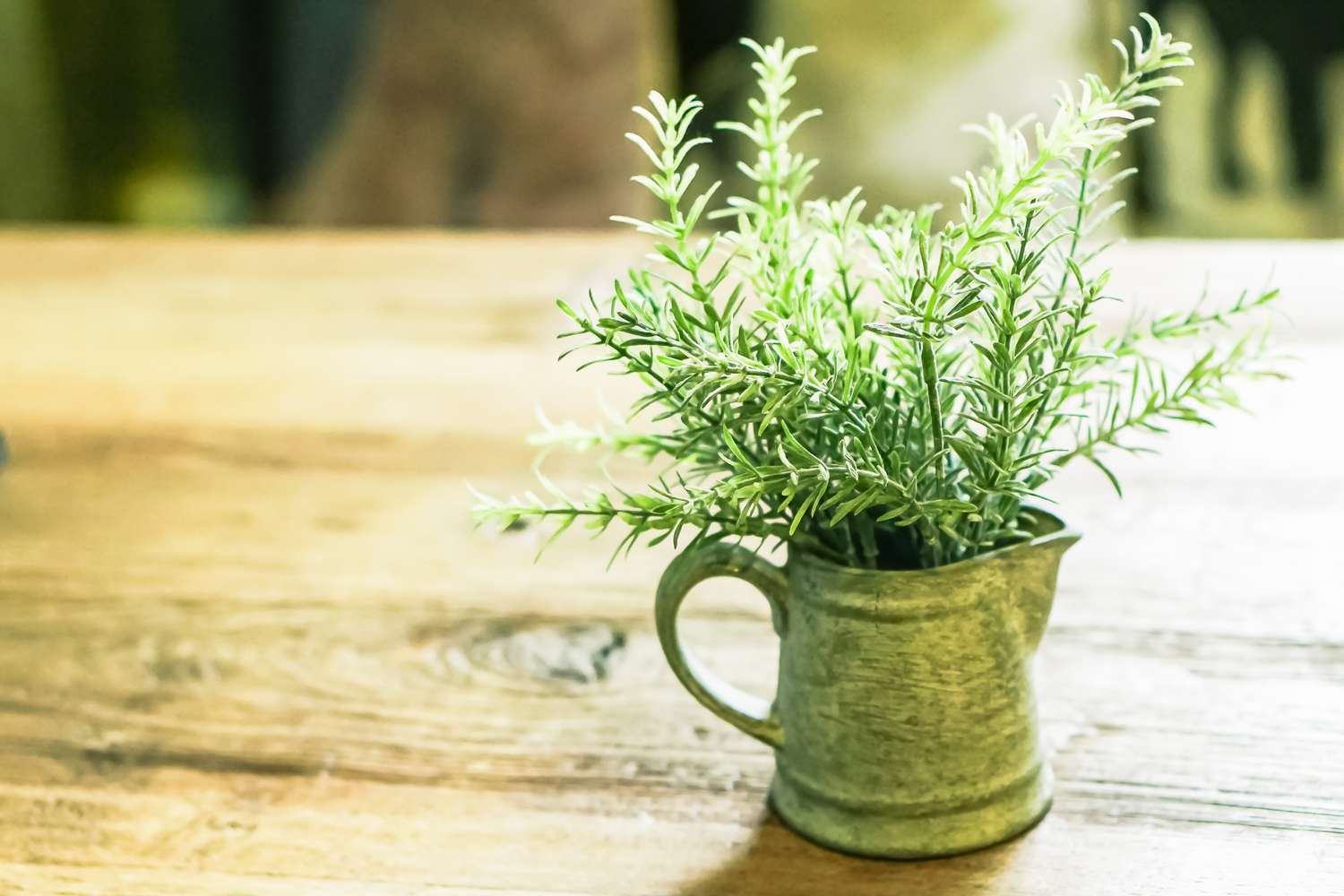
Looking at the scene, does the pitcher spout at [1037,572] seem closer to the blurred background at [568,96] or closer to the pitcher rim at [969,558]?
the pitcher rim at [969,558]

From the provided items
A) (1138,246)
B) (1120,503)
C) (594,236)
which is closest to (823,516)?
(1120,503)

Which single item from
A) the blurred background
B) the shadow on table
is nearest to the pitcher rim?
the shadow on table

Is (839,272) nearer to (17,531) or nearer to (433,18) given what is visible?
(17,531)

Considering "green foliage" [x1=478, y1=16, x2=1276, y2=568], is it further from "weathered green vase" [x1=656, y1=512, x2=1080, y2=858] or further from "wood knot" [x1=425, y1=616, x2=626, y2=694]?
"wood knot" [x1=425, y1=616, x2=626, y2=694]

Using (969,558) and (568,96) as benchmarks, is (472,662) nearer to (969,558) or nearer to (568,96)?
(969,558)

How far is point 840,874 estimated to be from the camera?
54 centimetres

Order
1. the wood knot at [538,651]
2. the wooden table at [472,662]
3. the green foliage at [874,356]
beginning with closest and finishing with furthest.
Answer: the green foliage at [874,356] → the wooden table at [472,662] → the wood knot at [538,651]

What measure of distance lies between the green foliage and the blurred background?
1603mm

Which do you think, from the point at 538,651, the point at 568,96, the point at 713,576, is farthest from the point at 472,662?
the point at 568,96

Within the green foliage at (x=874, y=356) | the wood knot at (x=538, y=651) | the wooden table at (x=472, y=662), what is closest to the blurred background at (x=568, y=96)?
the wooden table at (x=472, y=662)

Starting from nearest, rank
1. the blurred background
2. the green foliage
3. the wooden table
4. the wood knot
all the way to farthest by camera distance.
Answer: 1. the green foliage
2. the wooden table
3. the wood knot
4. the blurred background

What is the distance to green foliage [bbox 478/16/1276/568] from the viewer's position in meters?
0.45

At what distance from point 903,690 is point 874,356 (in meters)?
0.13

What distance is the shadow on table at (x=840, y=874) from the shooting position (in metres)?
0.53
